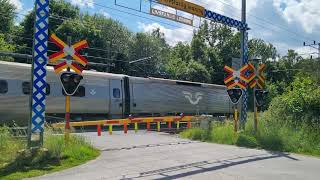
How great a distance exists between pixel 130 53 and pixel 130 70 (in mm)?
11496

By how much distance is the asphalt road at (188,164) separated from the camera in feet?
36.2

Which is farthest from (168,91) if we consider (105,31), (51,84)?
(105,31)

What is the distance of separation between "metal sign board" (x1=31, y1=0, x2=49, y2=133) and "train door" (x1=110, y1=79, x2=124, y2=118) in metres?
15.1

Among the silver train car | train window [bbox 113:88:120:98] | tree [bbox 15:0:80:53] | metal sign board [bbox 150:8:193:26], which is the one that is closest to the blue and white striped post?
metal sign board [bbox 150:8:193:26]

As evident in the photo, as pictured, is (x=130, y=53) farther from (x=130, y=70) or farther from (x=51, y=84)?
(x=51, y=84)

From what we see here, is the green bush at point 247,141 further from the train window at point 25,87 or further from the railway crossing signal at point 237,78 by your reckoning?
the train window at point 25,87

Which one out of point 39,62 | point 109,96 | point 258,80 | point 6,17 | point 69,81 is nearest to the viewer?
point 39,62

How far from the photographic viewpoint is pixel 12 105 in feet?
74.7

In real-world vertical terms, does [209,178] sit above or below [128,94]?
below

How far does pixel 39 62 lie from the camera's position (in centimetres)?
1329

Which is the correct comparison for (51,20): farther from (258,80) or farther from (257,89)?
(257,89)

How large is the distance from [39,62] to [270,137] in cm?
958

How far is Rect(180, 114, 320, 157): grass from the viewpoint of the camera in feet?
57.2

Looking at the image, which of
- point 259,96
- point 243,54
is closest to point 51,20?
point 243,54
